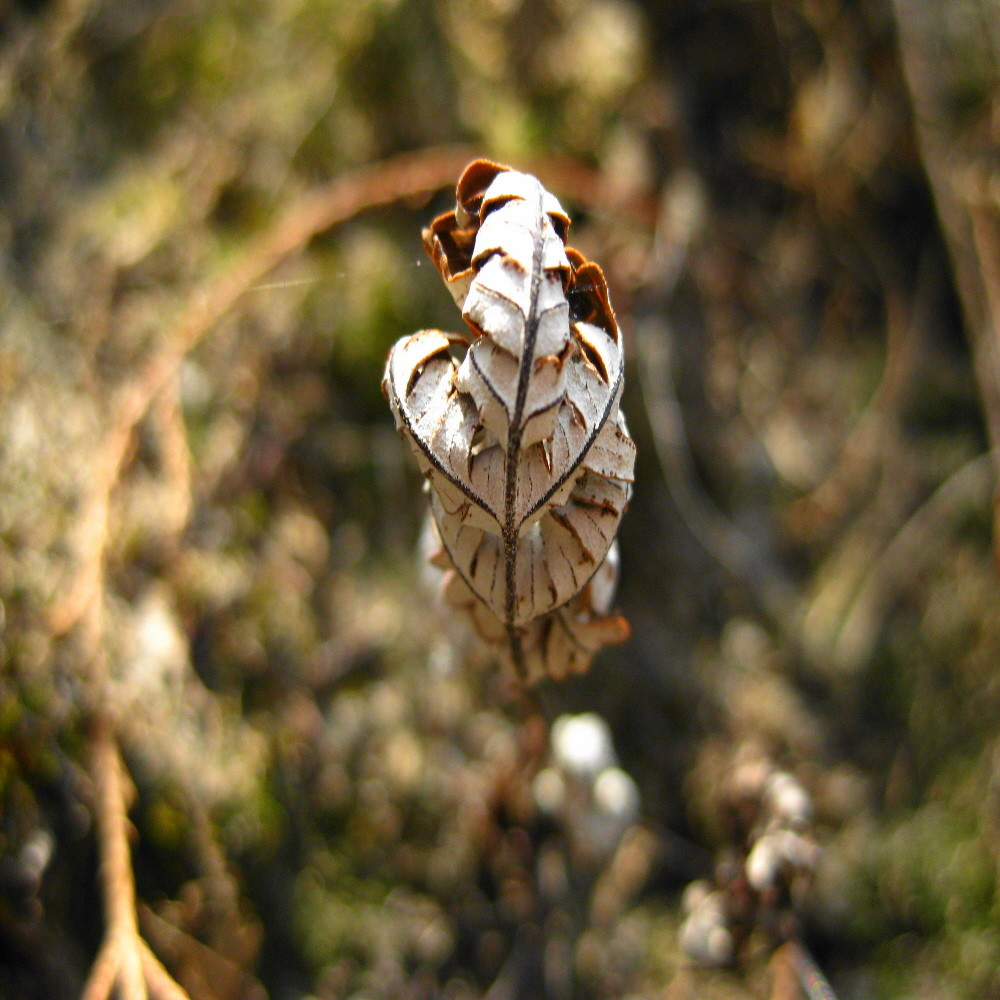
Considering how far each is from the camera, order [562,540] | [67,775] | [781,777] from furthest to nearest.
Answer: [781,777] < [67,775] < [562,540]

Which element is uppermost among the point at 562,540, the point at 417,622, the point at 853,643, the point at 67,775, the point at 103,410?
the point at 103,410

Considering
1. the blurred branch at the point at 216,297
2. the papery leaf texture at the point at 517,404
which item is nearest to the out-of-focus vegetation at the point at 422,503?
the blurred branch at the point at 216,297

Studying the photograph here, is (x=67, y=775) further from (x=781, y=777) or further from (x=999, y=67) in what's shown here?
(x=999, y=67)

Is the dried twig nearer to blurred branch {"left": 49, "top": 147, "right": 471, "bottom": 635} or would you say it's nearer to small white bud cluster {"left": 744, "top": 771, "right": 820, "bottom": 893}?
blurred branch {"left": 49, "top": 147, "right": 471, "bottom": 635}

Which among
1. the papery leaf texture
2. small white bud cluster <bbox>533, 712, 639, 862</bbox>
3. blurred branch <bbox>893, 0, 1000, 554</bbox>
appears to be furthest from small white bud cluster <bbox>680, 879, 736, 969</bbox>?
blurred branch <bbox>893, 0, 1000, 554</bbox>

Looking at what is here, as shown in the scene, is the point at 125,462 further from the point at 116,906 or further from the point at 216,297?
the point at 116,906

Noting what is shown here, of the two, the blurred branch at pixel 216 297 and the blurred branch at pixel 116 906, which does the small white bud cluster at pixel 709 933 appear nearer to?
the blurred branch at pixel 116 906

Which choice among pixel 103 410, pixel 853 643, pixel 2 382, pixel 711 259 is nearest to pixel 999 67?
pixel 711 259
